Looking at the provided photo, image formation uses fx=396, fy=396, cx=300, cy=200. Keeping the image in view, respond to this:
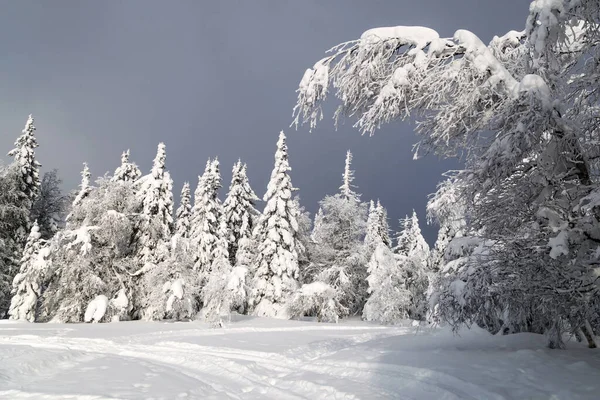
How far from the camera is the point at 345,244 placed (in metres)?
30.9

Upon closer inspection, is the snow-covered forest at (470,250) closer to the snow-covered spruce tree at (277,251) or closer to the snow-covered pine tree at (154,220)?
the snow-covered pine tree at (154,220)

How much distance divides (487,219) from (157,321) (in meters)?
22.6

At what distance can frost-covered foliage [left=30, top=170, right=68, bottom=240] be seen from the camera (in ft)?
110

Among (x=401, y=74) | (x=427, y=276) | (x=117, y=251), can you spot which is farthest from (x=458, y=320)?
(x=117, y=251)

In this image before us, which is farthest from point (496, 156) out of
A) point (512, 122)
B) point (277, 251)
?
point (277, 251)

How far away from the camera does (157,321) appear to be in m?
24.1

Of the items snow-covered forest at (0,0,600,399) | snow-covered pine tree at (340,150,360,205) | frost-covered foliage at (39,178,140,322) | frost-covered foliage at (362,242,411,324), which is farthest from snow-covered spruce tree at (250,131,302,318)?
snow-covered forest at (0,0,600,399)

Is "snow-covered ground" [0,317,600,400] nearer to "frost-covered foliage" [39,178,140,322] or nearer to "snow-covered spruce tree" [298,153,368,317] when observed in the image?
"frost-covered foliage" [39,178,140,322]

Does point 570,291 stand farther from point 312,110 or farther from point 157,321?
point 157,321

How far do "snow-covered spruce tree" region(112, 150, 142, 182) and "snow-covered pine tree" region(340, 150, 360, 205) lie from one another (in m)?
16.5

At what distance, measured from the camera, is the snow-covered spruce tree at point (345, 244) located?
2967cm

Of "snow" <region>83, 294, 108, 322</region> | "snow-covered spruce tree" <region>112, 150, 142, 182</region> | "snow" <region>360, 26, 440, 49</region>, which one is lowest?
"snow" <region>83, 294, 108, 322</region>

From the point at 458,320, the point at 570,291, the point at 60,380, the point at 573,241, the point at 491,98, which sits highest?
the point at 491,98

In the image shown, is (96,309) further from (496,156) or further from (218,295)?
(496,156)
